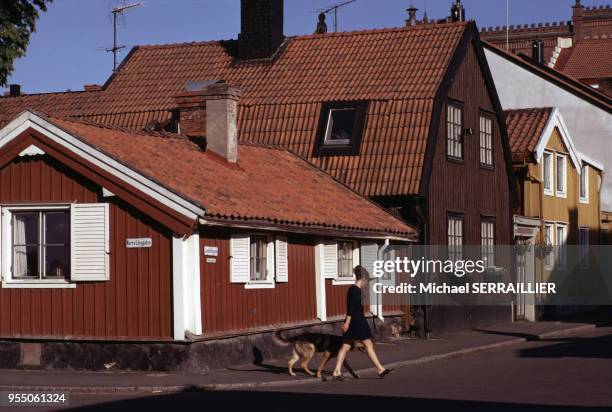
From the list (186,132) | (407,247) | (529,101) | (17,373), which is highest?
(529,101)

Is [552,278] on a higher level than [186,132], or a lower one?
lower

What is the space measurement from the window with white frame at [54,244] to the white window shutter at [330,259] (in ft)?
20.0

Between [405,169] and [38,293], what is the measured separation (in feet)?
37.4

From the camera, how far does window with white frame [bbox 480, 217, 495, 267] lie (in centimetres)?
3562

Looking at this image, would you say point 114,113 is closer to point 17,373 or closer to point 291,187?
point 291,187

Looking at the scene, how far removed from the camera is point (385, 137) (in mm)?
31391

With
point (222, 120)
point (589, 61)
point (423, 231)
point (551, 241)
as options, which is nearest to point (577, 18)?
point (589, 61)

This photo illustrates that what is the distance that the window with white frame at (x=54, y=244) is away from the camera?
2144cm

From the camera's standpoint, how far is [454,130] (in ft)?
109

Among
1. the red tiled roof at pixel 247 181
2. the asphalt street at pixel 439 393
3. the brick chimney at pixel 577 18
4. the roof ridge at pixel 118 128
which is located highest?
the brick chimney at pixel 577 18

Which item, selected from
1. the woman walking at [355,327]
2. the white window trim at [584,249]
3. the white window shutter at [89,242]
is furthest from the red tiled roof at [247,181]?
the white window trim at [584,249]

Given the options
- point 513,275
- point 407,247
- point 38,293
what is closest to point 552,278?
point 513,275

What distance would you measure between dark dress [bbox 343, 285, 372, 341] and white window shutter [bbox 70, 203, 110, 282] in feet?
13.4

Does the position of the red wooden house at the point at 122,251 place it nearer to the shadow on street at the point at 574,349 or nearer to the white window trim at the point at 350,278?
the white window trim at the point at 350,278
